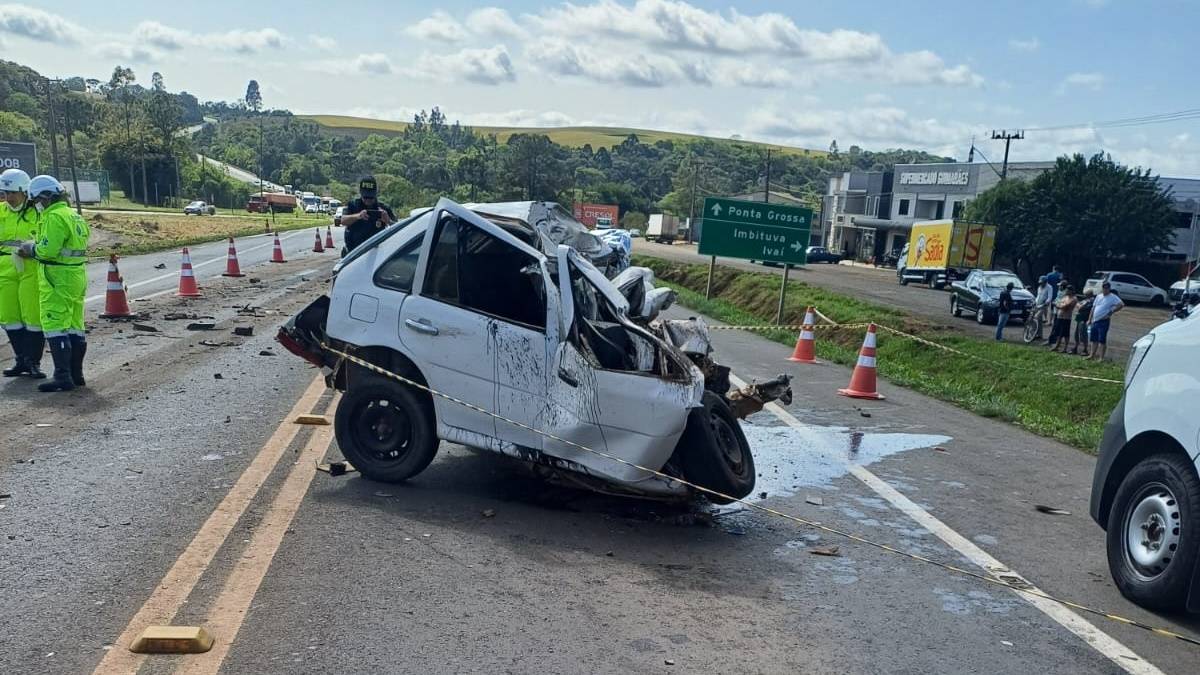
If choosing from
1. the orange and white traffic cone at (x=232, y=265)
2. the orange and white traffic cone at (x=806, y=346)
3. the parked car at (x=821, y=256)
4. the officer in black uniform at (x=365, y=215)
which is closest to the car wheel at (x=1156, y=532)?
the officer in black uniform at (x=365, y=215)

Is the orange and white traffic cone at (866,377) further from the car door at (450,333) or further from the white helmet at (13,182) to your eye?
the white helmet at (13,182)

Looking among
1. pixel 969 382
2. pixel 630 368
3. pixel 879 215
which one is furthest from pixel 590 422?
pixel 879 215

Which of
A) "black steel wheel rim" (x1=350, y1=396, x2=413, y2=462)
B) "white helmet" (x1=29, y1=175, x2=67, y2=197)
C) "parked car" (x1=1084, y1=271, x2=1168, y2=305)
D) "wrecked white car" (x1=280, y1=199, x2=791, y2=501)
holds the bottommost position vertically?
"parked car" (x1=1084, y1=271, x2=1168, y2=305)

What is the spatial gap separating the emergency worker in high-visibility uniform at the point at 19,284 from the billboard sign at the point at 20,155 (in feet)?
161

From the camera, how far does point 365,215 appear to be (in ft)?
35.3

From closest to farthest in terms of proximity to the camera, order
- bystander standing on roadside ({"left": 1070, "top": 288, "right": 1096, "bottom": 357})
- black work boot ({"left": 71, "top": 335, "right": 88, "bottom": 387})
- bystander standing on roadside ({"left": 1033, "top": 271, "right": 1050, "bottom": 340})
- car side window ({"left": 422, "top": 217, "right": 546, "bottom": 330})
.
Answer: car side window ({"left": 422, "top": 217, "right": 546, "bottom": 330})
black work boot ({"left": 71, "top": 335, "right": 88, "bottom": 387})
bystander standing on roadside ({"left": 1070, "top": 288, "right": 1096, "bottom": 357})
bystander standing on roadside ({"left": 1033, "top": 271, "right": 1050, "bottom": 340})

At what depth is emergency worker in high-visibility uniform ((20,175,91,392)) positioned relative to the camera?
8672 millimetres

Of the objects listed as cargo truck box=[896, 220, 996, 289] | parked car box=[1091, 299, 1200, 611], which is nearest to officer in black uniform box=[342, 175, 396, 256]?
parked car box=[1091, 299, 1200, 611]

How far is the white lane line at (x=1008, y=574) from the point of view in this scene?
4398 millimetres

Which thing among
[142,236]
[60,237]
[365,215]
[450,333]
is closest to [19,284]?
[60,237]

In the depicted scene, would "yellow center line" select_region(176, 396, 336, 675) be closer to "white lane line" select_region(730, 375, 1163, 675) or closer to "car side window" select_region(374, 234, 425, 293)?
"car side window" select_region(374, 234, 425, 293)

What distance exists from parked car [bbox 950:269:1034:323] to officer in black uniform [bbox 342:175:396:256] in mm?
20949

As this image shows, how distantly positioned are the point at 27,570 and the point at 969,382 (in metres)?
15.9

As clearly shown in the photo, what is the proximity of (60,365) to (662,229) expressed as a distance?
268ft
